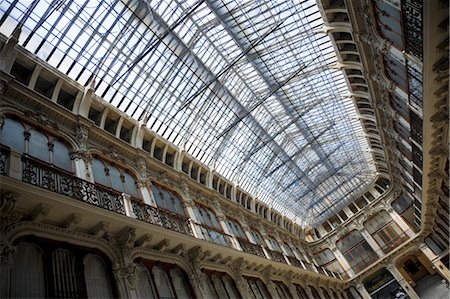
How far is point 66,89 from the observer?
13344 mm

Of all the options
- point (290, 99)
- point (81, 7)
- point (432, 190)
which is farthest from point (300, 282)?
point (81, 7)

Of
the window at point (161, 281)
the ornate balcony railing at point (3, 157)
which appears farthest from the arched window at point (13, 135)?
the window at point (161, 281)

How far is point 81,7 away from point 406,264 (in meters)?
39.1

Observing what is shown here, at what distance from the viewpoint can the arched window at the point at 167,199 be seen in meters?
15.5

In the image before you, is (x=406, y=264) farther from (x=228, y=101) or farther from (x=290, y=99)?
(x=228, y=101)

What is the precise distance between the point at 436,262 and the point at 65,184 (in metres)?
33.2

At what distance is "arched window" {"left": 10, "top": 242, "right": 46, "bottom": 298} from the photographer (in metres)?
7.40

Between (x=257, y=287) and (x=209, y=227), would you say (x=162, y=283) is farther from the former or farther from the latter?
(x=257, y=287)

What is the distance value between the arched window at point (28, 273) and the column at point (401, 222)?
1412 inches

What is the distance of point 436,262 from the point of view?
98.0ft

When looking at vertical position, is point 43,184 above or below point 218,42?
below

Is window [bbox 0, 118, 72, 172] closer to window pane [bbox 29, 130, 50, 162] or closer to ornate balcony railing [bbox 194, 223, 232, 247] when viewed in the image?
window pane [bbox 29, 130, 50, 162]

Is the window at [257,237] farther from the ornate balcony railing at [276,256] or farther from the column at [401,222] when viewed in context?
the column at [401,222]

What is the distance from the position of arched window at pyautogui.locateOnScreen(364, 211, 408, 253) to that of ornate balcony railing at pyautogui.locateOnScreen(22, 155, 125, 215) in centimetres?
3366
